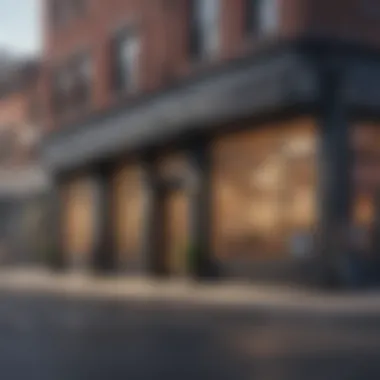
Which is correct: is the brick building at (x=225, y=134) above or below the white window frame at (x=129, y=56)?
below

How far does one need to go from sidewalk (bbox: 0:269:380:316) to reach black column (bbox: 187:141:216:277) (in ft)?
1.84

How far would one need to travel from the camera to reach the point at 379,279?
22266mm

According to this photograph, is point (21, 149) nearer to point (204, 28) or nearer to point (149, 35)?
point (149, 35)

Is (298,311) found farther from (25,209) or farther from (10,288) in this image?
(25,209)

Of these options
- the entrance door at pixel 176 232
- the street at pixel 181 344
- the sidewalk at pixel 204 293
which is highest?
the entrance door at pixel 176 232

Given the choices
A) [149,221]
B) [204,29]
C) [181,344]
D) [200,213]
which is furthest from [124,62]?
[181,344]

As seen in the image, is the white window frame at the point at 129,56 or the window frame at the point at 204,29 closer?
the window frame at the point at 204,29

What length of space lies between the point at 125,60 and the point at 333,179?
430 inches

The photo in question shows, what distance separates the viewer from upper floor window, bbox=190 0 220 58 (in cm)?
2534

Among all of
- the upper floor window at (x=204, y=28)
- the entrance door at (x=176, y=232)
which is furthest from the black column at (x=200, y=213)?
the upper floor window at (x=204, y=28)

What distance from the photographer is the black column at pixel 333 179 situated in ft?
70.9

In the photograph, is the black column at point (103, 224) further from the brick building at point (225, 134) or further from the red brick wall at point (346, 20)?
the red brick wall at point (346, 20)

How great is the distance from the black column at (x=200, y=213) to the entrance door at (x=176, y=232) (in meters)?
0.46

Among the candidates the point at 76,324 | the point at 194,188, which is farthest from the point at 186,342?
the point at 194,188
